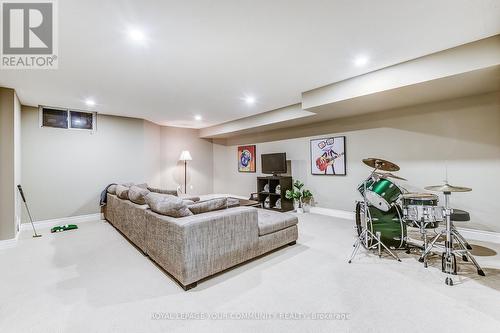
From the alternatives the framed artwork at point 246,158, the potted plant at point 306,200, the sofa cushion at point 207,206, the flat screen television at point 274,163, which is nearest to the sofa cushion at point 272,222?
the sofa cushion at point 207,206

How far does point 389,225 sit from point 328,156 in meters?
2.43

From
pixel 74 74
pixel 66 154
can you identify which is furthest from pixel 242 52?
pixel 66 154

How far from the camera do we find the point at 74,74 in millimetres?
3086

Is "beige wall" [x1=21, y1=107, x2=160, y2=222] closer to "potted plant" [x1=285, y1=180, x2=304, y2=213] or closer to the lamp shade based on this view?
the lamp shade

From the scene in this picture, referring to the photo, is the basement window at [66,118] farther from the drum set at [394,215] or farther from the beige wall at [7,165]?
the drum set at [394,215]

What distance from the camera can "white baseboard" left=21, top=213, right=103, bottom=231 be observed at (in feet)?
14.5

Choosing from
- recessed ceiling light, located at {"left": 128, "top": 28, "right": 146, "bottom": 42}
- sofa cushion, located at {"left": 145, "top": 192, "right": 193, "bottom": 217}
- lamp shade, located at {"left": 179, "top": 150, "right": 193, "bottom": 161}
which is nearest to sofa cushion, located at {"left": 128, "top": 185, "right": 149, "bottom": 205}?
sofa cushion, located at {"left": 145, "top": 192, "right": 193, "bottom": 217}

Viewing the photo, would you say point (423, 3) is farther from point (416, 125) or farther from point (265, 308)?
point (265, 308)

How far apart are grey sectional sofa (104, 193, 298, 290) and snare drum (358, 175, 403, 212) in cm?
109

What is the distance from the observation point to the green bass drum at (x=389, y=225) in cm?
286

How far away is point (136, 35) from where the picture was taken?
2.19 m

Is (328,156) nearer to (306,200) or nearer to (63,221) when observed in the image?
(306,200)

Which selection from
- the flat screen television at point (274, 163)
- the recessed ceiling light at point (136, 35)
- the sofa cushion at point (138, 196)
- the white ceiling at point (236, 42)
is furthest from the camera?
the flat screen television at point (274, 163)

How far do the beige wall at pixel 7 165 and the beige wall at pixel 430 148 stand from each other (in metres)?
5.56
